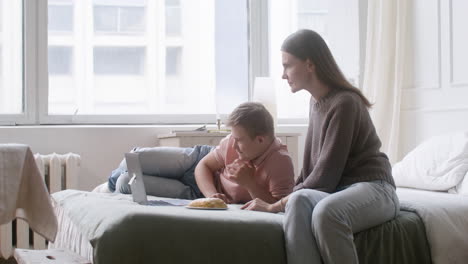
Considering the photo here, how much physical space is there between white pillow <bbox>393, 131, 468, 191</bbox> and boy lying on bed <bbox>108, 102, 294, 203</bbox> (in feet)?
2.74

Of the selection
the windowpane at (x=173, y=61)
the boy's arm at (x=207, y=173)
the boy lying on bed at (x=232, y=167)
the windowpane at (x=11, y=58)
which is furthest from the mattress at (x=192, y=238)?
the windowpane at (x=173, y=61)

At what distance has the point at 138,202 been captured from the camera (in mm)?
2529

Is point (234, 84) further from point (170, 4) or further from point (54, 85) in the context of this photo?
point (54, 85)

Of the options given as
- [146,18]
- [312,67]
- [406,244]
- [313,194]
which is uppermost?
[146,18]

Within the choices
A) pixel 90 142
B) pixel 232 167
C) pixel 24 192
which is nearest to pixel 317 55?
pixel 232 167

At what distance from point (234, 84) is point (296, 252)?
9.19 ft

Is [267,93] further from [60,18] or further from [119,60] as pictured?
[60,18]

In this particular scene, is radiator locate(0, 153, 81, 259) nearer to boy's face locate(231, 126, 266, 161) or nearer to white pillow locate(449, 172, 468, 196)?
boy's face locate(231, 126, 266, 161)

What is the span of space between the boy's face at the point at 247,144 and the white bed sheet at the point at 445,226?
0.54 m

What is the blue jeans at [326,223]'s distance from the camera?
1807mm

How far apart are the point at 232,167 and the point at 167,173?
0.68 metres

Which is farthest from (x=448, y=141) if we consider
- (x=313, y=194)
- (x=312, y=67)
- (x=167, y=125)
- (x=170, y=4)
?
(x=170, y=4)

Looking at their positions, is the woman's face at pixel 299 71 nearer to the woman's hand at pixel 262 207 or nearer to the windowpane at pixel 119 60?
the woman's hand at pixel 262 207

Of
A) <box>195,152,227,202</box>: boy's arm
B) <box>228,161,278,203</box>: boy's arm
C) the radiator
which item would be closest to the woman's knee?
<box>228,161,278,203</box>: boy's arm
